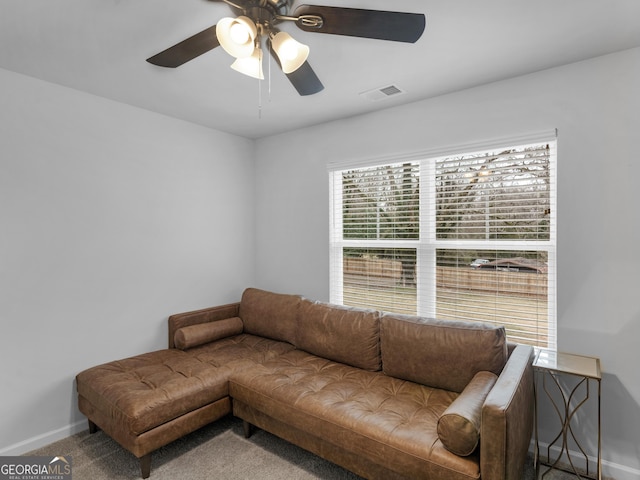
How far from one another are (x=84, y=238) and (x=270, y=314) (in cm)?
165

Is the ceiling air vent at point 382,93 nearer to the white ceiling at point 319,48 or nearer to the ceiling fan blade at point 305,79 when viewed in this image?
the white ceiling at point 319,48

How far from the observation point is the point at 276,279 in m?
3.77

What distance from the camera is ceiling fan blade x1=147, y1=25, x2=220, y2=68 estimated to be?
4.72ft

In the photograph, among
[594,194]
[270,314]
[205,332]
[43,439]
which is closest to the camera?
[594,194]

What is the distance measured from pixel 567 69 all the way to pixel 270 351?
117 inches

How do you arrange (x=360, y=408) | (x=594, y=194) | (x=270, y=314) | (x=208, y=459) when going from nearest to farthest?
1. (x=360, y=408)
2. (x=594, y=194)
3. (x=208, y=459)
4. (x=270, y=314)

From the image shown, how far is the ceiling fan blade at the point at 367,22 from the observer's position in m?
1.27

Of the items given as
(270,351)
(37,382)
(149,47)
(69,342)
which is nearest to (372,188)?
(270,351)

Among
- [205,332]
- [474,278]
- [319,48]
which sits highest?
[319,48]

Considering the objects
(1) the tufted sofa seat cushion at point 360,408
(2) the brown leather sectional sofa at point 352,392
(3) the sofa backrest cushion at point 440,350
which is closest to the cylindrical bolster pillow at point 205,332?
(2) the brown leather sectional sofa at point 352,392

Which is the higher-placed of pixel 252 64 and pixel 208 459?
pixel 252 64

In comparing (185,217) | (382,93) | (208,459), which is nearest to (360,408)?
(208,459)

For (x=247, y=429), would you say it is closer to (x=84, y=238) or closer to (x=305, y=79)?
(x=84, y=238)

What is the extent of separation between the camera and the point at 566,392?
7.13ft
